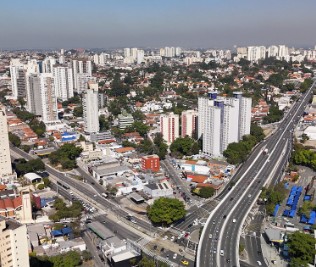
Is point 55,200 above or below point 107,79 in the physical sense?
below

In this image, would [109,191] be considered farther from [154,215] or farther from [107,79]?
[107,79]

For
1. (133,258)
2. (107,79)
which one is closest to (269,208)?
(133,258)

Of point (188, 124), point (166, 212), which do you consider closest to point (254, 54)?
point (188, 124)

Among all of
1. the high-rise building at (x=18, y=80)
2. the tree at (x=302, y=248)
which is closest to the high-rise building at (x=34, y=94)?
the high-rise building at (x=18, y=80)

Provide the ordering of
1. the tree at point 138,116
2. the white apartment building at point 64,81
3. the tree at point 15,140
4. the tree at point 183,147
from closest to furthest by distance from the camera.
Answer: the tree at point 183,147, the tree at point 15,140, the tree at point 138,116, the white apartment building at point 64,81

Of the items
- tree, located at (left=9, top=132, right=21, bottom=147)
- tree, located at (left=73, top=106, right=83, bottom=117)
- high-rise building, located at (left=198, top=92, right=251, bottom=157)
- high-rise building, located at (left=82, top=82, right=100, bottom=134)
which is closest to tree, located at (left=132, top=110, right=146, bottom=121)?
high-rise building, located at (left=82, top=82, right=100, bottom=134)

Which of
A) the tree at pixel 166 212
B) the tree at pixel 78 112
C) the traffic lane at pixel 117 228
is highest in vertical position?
the tree at pixel 78 112

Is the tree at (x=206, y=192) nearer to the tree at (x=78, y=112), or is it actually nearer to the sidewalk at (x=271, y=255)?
the sidewalk at (x=271, y=255)
